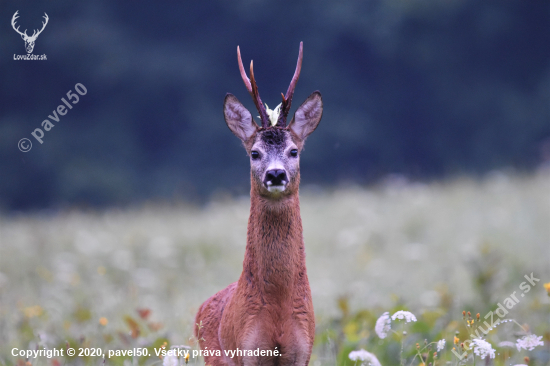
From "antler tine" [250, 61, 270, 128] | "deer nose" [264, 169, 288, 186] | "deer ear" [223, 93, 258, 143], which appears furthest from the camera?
"deer ear" [223, 93, 258, 143]

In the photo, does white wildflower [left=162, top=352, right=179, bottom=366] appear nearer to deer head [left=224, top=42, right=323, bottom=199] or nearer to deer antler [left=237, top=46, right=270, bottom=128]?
deer head [left=224, top=42, right=323, bottom=199]

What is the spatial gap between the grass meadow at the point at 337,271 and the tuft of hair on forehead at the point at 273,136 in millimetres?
1028

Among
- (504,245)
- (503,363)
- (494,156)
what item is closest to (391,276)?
(504,245)

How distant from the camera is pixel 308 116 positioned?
112 inches

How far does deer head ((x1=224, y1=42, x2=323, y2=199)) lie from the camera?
2.61 m

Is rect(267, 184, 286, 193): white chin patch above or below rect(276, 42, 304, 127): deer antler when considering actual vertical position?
below

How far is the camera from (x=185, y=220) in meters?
9.41

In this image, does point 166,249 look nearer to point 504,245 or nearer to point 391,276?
point 391,276

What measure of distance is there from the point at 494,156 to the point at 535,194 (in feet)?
31.2

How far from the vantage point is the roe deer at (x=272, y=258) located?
257 cm

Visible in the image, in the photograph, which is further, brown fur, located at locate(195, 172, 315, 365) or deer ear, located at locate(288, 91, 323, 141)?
deer ear, located at locate(288, 91, 323, 141)

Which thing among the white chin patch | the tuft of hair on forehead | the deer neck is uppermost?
the tuft of hair on forehead

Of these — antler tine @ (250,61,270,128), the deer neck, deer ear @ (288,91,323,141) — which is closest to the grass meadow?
the deer neck

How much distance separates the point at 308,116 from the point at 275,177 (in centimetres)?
45
